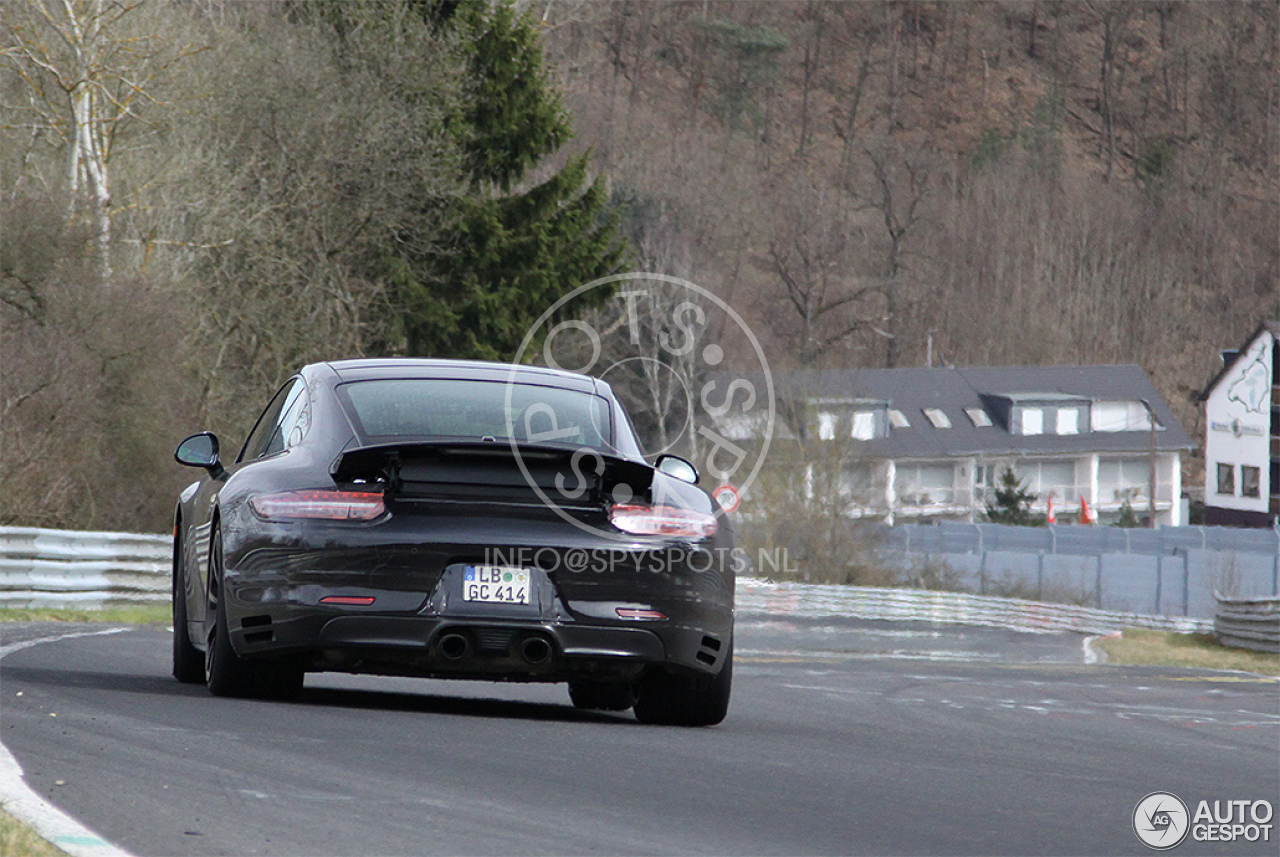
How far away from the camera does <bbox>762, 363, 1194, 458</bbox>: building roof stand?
90.7 meters

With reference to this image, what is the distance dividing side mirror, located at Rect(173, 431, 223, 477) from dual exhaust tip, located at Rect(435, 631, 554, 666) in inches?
84.4

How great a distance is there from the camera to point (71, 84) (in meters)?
31.9

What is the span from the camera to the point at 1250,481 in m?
86.6

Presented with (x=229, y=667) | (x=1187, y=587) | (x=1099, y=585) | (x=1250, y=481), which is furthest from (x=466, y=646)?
(x=1250, y=481)

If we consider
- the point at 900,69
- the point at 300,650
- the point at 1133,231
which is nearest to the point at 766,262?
the point at 1133,231

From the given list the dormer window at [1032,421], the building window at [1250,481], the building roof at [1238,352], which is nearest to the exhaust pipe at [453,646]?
the building window at [1250,481]

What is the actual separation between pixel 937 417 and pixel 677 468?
280ft

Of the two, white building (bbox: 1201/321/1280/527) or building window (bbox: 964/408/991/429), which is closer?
white building (bbox: 1201/321/1280/527)

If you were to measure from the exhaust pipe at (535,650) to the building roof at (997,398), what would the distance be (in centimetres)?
7831

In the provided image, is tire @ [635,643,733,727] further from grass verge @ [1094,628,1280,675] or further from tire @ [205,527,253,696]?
grass verge @ [1094,628,1280,675]

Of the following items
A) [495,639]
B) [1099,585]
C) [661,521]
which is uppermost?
[661,521]

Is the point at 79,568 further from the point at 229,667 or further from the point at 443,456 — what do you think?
the point at 443,456

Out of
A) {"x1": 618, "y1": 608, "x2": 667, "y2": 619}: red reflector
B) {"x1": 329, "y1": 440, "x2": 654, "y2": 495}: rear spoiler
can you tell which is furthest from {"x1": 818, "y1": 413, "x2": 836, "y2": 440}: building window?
{"x1": 329, "y1": 440, "x2": 654, "y2": 495}: rear spoiler

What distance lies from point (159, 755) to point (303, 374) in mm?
2620
